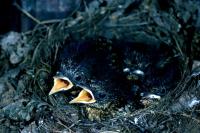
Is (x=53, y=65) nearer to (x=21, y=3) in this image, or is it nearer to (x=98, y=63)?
(x=98, y=63)

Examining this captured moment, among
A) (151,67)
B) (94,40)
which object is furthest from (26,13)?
(151,67)

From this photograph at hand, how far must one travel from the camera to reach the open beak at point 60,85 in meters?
2.37

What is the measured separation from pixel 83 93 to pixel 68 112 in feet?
0.43

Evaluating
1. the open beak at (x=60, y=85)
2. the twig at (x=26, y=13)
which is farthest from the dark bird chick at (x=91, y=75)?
the twig at (x=26, y=13)

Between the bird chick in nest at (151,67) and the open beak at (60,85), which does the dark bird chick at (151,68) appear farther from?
the open beak at (60,85)

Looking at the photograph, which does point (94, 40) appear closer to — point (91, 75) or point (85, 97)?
point (91, 75)

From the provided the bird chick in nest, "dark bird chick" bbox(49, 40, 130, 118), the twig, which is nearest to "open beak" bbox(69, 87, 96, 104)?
"dark bird chick" bbox(49, 40, 130, 118)

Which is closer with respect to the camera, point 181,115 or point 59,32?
point 181,115

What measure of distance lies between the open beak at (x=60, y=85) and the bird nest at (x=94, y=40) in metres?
0.08

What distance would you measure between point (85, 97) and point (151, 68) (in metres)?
0.55

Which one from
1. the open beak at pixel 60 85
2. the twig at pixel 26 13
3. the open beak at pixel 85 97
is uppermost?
the twig at pixel 26 13

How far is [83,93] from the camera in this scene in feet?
7.82

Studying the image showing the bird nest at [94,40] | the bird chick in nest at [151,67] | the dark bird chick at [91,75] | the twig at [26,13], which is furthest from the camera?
the twig at [26,13]

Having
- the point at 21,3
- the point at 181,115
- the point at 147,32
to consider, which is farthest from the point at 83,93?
the point at 21,3
